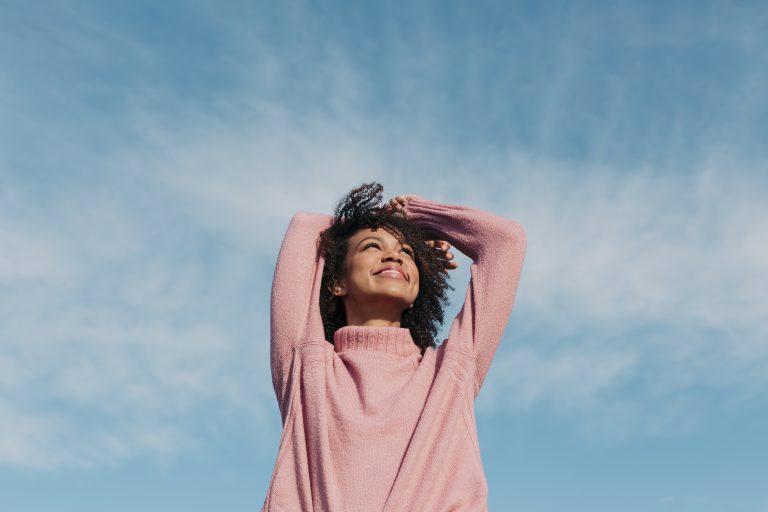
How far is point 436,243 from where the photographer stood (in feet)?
20.7

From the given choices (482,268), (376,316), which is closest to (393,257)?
(376,316)

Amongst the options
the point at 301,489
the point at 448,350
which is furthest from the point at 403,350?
the point at 301,489

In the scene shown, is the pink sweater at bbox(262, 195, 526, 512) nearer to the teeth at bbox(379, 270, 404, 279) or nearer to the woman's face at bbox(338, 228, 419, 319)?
the woman's face at bbox(338, 228, 419, 319)

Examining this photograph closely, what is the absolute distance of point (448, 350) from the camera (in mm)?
5367

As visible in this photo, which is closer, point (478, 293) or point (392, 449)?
point (392, 449)

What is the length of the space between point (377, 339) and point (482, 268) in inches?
29.4

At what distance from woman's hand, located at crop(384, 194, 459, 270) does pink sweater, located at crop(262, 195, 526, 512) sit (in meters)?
0.21

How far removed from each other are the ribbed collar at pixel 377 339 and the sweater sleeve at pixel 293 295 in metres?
0.18

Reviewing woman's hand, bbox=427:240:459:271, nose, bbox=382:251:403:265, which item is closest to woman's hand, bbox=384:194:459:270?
woman's hand, bbox=427:240:459:271

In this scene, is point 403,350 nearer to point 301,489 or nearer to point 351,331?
point 351,331

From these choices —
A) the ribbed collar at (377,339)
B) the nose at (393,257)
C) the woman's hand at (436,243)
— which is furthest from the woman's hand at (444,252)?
the ribbed collar at (377,339)

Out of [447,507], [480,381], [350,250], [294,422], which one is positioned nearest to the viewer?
[447,507]

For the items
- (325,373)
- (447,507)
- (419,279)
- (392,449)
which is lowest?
(447,507)

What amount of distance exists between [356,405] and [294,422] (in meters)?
0.33
